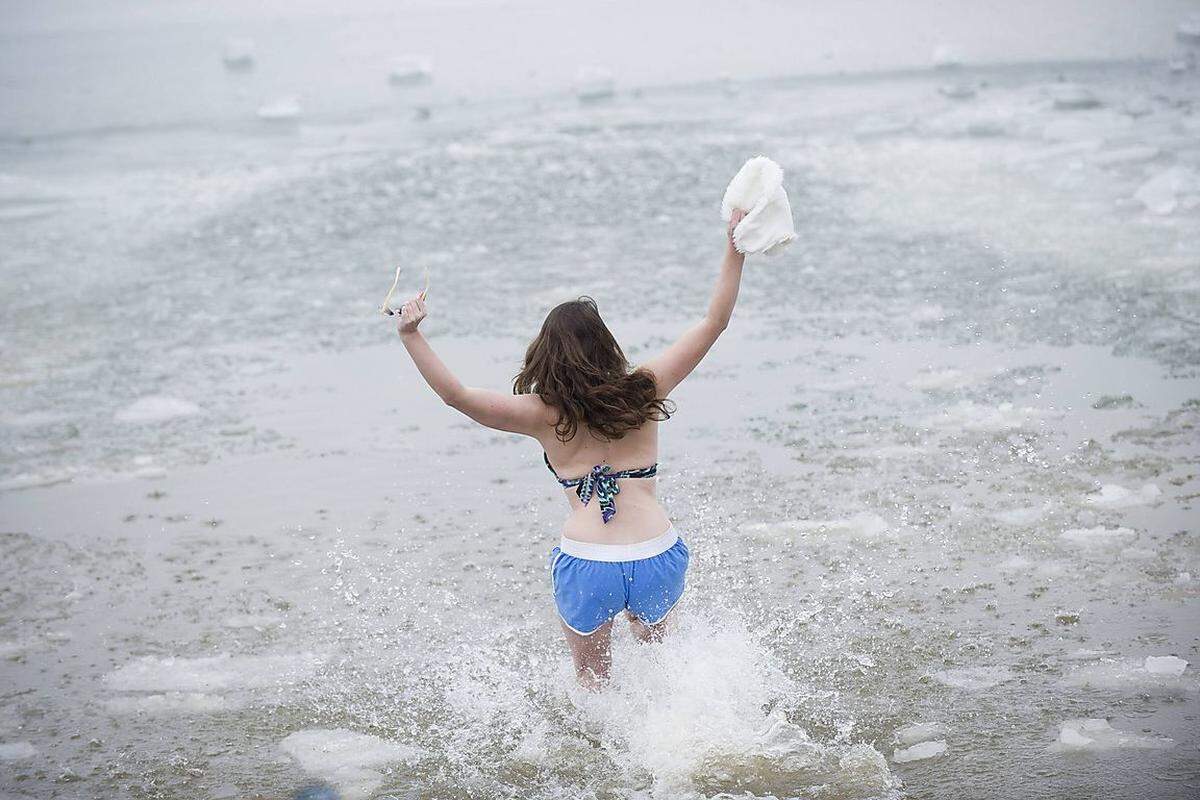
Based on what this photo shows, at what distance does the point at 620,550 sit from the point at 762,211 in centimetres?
108

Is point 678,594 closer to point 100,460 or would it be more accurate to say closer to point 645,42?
point 100,460

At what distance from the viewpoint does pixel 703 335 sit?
153 inches

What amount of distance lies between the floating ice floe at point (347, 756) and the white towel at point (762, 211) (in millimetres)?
1879

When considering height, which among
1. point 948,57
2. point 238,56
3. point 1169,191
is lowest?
point 1169,191

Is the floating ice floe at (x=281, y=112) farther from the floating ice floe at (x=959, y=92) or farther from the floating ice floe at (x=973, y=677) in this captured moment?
the floating ice floe at (x=973, y=677)

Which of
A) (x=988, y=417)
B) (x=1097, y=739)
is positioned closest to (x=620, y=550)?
(x=1097, y=739)

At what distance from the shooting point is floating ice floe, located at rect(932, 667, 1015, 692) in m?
4.17

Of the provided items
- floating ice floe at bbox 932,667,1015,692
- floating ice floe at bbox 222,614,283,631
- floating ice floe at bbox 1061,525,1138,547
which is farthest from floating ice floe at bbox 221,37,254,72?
floating ice floe at bbox 932,667,1015,692

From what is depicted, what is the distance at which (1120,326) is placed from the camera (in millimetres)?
7469

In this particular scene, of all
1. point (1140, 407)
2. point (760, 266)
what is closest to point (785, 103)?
point (760, 266)

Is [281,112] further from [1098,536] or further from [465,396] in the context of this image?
[465,396]

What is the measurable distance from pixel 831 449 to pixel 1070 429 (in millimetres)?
1120

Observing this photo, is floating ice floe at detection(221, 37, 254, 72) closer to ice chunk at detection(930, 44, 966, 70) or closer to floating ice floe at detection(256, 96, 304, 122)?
floating ice floe at detection(256, 96, 304, 122)

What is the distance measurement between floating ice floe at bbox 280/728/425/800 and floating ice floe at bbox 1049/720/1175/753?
1925 mm
